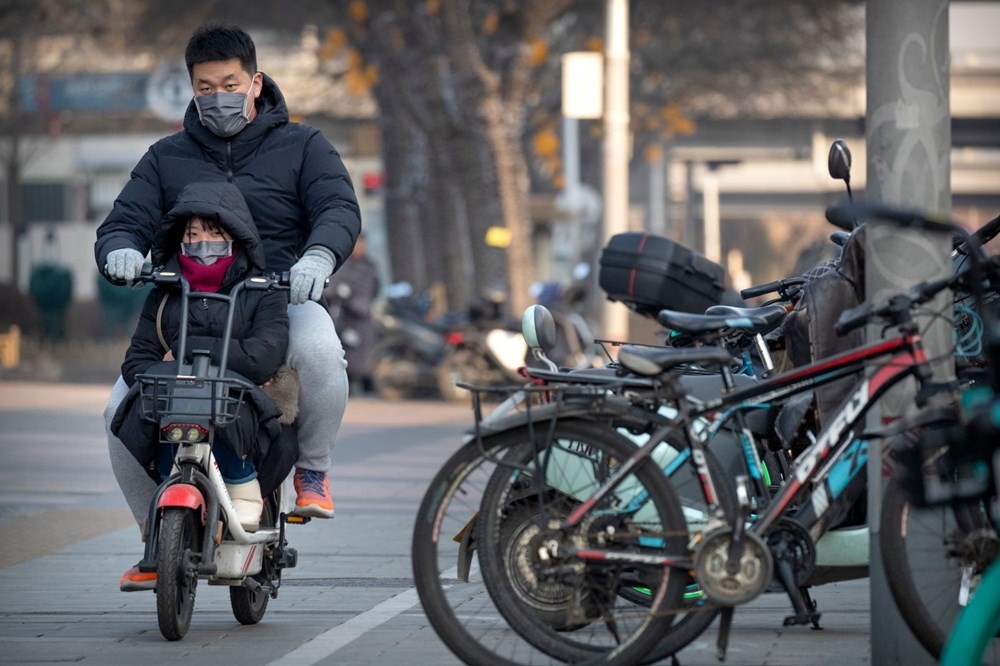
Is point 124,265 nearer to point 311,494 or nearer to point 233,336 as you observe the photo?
point 233,336

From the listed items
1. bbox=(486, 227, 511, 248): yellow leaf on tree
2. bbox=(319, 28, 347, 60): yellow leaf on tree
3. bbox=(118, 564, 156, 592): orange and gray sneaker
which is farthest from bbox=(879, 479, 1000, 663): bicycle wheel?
bbox=(319, 28, 347, 60): yellow leaf on tree

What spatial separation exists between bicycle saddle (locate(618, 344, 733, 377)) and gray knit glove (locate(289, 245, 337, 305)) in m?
1.15

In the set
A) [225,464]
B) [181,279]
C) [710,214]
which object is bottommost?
[225,464]

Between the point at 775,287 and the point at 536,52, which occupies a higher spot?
the point at 536,52

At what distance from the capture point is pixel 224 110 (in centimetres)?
626

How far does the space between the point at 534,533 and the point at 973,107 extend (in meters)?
45.0

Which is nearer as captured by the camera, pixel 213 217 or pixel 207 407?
pixel 207 407

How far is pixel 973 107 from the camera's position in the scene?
158ft

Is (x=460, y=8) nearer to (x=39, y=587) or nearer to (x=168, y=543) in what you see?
(x=39, y=587)

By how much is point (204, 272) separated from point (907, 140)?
2189 mm

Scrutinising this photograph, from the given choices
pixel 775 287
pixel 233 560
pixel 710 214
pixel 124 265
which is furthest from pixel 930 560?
pixel 710 214

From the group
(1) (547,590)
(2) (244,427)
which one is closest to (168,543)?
(2) (244,427)

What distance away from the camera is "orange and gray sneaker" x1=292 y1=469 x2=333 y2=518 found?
6234 mm

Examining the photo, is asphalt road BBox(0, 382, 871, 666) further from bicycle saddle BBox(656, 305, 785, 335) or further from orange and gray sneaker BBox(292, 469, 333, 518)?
bicycle saddle BBox(656, 305, 785, 335)
